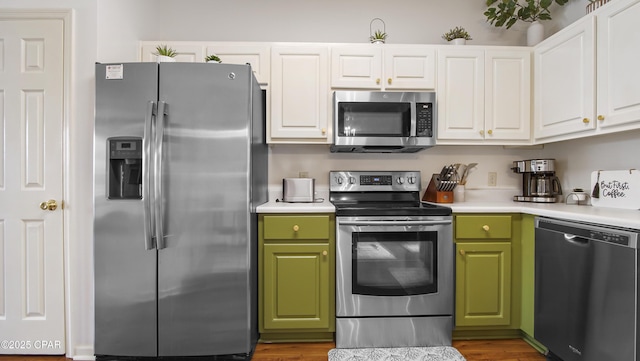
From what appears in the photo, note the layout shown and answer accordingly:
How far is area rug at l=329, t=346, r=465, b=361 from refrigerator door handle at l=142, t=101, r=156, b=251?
4.40 feet

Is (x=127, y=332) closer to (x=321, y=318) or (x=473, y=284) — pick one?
(x=321, y=318)

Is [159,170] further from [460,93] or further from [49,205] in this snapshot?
[460,93]

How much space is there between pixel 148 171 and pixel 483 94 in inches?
93.9

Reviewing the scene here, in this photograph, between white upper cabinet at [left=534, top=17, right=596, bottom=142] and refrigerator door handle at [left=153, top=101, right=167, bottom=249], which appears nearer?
refrigerator door handle at [left=153, top=101, right=167, bottom=249]

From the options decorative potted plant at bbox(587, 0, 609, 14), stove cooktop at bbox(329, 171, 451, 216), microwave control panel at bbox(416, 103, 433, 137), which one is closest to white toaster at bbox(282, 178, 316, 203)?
stove cooktop at bbox(329, 171, 451, 216)

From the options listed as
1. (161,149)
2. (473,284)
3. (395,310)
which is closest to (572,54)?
(473,284)

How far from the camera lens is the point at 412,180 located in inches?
102

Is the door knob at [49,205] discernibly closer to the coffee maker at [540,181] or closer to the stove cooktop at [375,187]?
the stove cooktop at [375,187]

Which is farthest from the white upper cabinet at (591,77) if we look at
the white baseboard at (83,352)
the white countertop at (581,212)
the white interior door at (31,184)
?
the white baseboard at (83,352)

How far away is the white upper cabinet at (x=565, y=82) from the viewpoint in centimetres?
191

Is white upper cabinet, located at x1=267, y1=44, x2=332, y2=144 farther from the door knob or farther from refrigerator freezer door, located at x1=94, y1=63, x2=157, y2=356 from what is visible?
the door knob

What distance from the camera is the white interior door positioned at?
1879 millimetres

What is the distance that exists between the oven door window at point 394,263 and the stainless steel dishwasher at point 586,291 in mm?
621

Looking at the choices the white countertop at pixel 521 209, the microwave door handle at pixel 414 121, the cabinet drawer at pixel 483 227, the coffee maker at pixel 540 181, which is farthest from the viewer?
the coffee maker at pixel 540 181
